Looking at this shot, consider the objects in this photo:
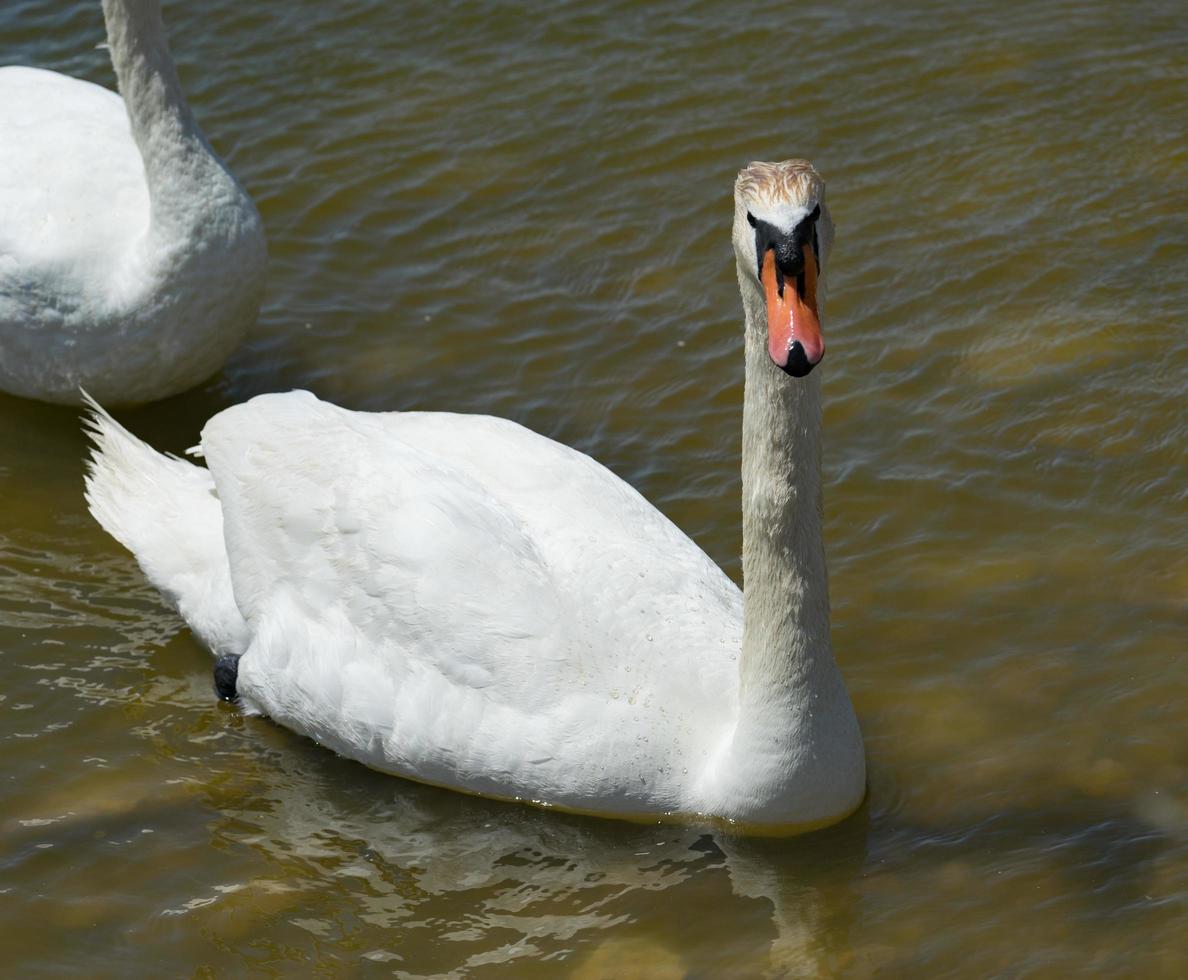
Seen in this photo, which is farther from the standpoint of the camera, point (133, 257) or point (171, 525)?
point (133, 257)

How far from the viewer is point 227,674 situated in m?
6.82

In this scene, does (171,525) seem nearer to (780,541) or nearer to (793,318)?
(780,541)

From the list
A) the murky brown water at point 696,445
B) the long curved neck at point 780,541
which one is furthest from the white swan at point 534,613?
the murky brown water at point 696,445

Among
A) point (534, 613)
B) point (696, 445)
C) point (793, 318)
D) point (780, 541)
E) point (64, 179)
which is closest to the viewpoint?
point (793, 318)

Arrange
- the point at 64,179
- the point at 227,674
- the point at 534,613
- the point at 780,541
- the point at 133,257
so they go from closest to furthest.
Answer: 1. the point at 780,541
2. the point at 534,613
3. the point at 227,674
4. the point at 133,257
5. the point at 64,179

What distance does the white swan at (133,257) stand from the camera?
25.9 feet

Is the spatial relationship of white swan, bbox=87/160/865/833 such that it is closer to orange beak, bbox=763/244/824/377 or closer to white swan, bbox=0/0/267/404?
orange beak, bbox=763/244/824/377

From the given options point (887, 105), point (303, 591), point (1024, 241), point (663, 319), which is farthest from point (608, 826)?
point (887, 105)

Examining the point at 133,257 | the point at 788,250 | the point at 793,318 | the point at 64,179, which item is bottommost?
the point at 793,318

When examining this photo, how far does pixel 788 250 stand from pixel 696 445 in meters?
3.18

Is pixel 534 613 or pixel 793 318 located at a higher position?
pixel 793 318

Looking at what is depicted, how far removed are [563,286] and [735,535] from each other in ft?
7.13

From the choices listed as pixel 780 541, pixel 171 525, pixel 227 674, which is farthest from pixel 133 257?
pixel 780 541

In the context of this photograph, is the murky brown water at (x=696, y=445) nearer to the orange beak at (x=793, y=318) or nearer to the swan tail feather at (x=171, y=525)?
the swan tail feather at (x=171, y=525)
